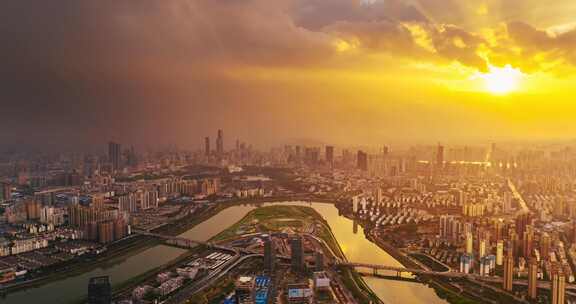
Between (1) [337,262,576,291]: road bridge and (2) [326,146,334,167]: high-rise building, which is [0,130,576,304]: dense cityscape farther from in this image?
(2) [326,146,334,167]: high-rise building

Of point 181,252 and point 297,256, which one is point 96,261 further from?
point 297,256

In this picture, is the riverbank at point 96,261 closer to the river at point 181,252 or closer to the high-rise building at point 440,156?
the river at point 181,252

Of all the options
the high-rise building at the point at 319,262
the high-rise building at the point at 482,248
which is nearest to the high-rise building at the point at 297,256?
the high-rise building at the point at 319,262

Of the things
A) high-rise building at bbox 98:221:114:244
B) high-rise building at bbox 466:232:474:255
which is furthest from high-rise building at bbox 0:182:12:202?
high-rise building at bbox 466:232:474:255

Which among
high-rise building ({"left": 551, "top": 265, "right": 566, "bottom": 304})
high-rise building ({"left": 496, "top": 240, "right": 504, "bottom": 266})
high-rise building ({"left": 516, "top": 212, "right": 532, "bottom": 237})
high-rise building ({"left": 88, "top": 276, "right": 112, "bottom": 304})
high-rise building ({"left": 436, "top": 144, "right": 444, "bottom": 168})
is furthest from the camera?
high-rise building ({"left": 436, "top": 144, "right": 444, "bottom": 168})

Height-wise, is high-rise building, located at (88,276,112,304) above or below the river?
above

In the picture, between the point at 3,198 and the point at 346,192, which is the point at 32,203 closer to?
the point at 3,198

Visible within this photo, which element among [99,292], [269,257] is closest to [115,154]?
[269,257]
